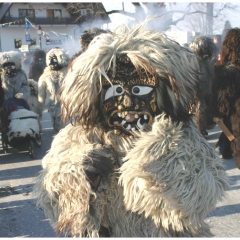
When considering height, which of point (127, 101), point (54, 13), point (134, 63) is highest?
point (54, 13)

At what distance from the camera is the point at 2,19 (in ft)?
67.7

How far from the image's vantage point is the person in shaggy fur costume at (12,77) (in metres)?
6.12

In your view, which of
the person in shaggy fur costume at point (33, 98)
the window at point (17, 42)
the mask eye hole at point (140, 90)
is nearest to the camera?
the mask eye hole at point (140, 90)

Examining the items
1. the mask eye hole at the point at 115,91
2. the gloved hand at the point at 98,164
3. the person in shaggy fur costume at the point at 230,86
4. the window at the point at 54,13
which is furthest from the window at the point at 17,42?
the gloved hand at the point at 98,164

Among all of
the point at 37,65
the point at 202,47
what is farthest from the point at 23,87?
the point at 37,65

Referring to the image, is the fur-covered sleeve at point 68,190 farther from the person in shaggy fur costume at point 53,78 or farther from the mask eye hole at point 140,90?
the person in shaggy fur costume at point 53,78

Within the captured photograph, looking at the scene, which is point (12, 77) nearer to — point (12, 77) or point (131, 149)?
point (12, 77)

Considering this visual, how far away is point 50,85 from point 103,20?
6974 mm

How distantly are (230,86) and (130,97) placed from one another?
309 cm

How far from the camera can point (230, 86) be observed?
4.39 metres

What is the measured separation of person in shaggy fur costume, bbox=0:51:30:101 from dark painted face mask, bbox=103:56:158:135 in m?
4.85

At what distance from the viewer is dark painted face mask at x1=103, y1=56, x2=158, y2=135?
1.64 metres

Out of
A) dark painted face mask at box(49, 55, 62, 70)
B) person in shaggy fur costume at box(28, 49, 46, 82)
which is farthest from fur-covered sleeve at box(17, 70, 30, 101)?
person in shaggy fur costume at box(28, 49, 46, 82)

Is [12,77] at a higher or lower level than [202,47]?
lower
